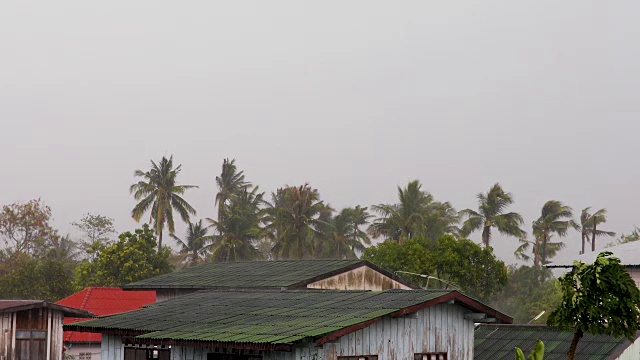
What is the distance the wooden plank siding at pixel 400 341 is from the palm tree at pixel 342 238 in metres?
55.5

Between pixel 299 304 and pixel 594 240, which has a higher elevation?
pixel 594 240

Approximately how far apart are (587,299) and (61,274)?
189ft

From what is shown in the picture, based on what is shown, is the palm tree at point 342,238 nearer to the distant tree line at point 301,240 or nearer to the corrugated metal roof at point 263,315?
the distant tree line at point 301,240

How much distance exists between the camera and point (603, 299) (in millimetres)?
20219

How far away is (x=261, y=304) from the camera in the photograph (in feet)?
86.3

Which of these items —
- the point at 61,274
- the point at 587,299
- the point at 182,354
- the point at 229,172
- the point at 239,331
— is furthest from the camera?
the point at 229,172

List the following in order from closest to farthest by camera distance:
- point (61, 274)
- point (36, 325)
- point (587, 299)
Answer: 1. point (587, 299)
2. point (36, 325)
3. point (61, 274)

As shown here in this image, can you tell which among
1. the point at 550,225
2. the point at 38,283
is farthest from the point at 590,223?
the point at 38,283

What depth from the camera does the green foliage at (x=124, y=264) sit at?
234ft

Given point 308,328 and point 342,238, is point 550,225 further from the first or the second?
point 308,328

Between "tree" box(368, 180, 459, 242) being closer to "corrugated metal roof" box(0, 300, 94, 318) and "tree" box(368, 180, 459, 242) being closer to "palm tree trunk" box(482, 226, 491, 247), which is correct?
"palm tree trunk" box(482, 226, 491, 247)

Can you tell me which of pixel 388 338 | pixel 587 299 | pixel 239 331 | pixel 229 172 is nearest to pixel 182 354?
pixel 239 331

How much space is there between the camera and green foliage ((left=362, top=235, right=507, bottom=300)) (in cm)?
6656

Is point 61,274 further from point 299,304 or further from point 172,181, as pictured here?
point 299,304
